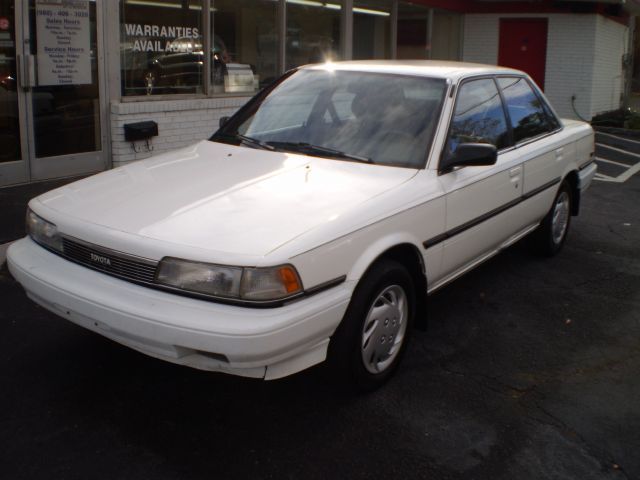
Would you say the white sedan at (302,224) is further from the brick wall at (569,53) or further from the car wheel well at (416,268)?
the brick wall at (569,53)

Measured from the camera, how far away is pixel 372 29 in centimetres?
1368

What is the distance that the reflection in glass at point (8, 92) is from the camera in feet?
24.1

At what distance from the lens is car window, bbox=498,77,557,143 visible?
539cm

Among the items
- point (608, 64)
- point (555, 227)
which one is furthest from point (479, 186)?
point (608, 64)

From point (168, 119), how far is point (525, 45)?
1076 centimetres

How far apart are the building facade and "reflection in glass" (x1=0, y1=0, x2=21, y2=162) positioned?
10 millimetres

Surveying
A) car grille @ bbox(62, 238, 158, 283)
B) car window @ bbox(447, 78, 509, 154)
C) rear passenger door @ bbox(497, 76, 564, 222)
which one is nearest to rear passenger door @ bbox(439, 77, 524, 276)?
car window @ bbox(447, 78, 509, 154)

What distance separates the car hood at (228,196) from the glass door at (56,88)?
3.88 metres

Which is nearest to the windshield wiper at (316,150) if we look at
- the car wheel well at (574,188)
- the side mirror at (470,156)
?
the side mirror at (470,156)

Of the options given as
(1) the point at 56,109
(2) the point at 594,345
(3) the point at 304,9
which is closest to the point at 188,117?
(1) the point at 56,109

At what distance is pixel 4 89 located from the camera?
745 centimetres

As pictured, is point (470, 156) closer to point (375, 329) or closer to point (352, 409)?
point (375, 329)

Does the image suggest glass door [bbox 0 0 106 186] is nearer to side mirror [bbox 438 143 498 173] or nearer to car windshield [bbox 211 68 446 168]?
car windshield [bbox 211 68 446 168]

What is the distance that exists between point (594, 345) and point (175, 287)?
2.76 meters
